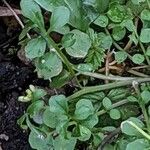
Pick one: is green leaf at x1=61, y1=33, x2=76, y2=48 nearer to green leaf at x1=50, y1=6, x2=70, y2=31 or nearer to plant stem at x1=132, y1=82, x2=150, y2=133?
green leaf at x1=50, y1=6, x2=70, y2=31

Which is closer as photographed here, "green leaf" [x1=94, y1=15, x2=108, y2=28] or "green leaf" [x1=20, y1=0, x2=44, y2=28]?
"green leaf" [x1=20, y1=0, x2=44, y2=28]

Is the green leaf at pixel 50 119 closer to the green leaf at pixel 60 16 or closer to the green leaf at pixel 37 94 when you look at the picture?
the green leaf at pixel 37 94

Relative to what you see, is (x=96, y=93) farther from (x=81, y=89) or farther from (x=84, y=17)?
(x=84, y=17)

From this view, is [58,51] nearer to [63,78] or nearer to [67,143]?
[63,78]

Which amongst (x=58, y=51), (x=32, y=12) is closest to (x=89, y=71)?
(x=58, y=51)

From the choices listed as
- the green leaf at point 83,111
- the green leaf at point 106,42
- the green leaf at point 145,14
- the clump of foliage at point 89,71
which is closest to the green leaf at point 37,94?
the clump of foliage at point 89,71

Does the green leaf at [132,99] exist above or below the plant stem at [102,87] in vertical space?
below

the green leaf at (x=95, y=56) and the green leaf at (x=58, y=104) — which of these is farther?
the green leaf at (x=95, y=56)

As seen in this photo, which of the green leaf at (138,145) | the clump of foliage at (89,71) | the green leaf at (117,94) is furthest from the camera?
the green leaf at (117,94)

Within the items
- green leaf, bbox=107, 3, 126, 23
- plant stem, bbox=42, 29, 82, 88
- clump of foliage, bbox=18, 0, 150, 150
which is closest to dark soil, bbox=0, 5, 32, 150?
clump of foliage, bbox=18, 0, 150, 150
